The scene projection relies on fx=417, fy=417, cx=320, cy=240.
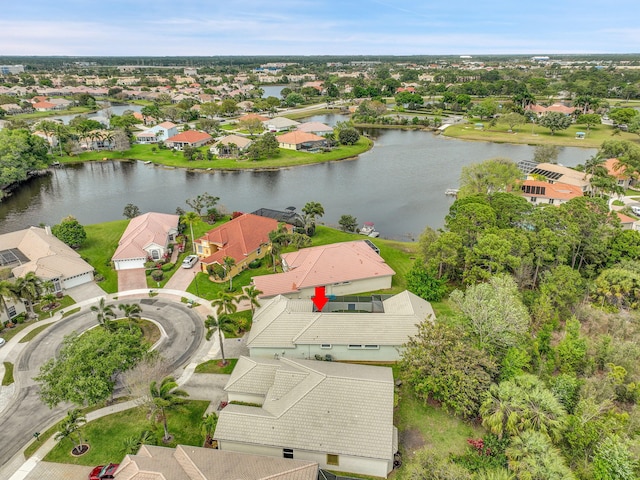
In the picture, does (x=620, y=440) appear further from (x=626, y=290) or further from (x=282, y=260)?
(x=282, y=260)

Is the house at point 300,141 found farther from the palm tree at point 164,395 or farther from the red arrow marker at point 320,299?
the palm tree at point 164,395

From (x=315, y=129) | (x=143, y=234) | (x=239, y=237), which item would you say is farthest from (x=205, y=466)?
(x=315, y=129)

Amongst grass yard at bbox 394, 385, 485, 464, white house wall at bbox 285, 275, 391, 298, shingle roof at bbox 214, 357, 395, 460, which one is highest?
shingle roof at bbox 214, 357, 395, 460

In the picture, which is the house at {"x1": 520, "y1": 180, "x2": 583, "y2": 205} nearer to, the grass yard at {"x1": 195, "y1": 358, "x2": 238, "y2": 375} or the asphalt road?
the grass yard at {"x1": 195, "y1": 358, "x2": 238, "y2": 375}

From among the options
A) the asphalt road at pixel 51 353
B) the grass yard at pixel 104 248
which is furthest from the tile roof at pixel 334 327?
the grass yard at pixel 104 248

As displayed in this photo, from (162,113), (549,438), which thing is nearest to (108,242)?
(549,438)

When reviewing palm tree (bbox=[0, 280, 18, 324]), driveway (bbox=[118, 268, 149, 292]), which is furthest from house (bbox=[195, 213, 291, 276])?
palm tree (bbox=[0, 280, 18, 324])

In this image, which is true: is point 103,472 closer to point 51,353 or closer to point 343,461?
point 343,461
